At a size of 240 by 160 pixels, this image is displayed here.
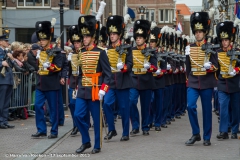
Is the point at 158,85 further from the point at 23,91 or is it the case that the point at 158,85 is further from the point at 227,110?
the point at 23,91

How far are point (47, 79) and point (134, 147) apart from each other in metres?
2.45

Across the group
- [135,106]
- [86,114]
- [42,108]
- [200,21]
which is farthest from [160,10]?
[86,114]

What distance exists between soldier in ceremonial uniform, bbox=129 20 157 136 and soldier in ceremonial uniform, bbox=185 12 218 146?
5.22 feet

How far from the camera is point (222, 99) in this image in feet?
46.0

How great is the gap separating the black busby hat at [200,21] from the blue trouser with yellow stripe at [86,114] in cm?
270

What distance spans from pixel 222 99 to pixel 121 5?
165ft

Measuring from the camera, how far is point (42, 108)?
543 inches

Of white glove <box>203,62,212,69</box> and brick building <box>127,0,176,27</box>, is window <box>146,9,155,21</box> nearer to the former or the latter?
brick building <box>127,0,176,27</box>

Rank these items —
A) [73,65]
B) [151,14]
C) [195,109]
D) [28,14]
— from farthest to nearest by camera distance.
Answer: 1. [151,14]
2. [28,14]
3. [73,65]
4. [195,109]

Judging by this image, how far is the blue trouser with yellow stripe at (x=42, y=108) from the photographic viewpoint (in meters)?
13.7

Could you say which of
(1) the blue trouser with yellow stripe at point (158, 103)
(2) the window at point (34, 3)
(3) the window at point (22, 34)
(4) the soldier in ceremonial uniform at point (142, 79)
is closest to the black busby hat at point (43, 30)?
(4) the soldier in ceremonial uniform at point (142, 79)

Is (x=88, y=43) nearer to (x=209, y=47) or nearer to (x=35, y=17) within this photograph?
(x=209, y=47)

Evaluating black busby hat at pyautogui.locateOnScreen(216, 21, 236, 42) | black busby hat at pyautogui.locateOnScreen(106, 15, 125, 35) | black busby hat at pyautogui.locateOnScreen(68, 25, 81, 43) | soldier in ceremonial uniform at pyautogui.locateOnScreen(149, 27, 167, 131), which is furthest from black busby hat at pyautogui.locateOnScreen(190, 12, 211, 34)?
black busby hat at pyautogui.locateOnScreen(68, 25, 81, 43)

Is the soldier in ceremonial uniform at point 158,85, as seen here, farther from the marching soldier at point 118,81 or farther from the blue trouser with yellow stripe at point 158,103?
the marching soldier at point 118,81
